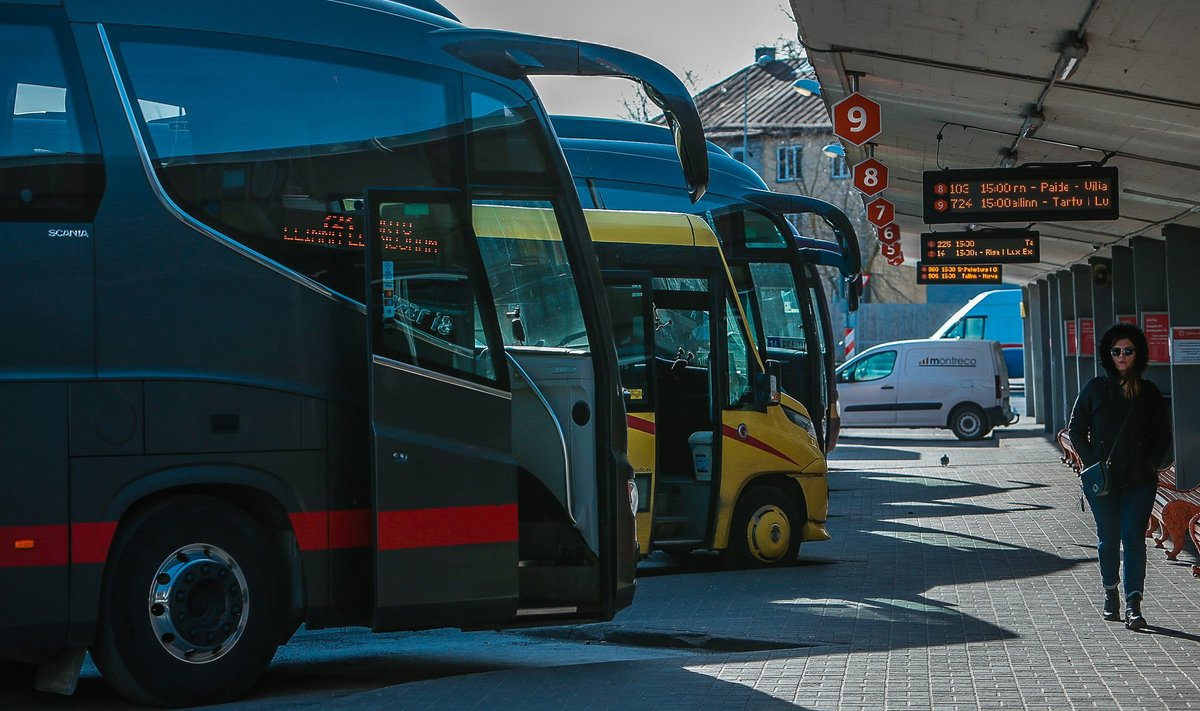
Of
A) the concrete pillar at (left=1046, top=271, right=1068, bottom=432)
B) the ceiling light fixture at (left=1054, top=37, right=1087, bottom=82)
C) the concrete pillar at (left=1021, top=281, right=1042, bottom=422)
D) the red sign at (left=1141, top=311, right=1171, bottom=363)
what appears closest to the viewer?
the ceiling light fixture at (left=1054, top=37, right=1087, bottom=82)

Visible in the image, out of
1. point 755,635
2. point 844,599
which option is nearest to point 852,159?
point 844,599

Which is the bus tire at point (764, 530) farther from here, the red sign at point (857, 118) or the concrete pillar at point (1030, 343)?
the concrete pillar at point (1030, 343)

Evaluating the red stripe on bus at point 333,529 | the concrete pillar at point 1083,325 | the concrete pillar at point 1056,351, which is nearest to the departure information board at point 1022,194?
the red stripe on bus at point 333,529

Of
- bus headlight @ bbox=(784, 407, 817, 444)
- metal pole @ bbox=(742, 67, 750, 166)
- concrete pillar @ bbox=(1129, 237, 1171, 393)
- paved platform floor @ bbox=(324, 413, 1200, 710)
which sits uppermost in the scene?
metal pole @ bbox=(742, 67, 750, 166)

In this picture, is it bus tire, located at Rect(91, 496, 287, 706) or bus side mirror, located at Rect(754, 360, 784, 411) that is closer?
bus tire, located at Rect(91, 496, 287, 706)

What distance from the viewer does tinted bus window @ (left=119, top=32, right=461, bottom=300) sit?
7844 millimetres

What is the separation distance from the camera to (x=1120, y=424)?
33.6 ft

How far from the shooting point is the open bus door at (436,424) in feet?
26.6

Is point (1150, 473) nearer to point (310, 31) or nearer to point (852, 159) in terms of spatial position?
point (310, 31)

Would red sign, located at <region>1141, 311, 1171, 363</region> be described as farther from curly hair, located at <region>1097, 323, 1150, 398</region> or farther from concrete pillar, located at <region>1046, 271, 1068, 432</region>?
curly hair, located at <region>1097, 323, 1150, 398</region>

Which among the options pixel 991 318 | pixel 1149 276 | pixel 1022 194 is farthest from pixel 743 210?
pixel 991 318

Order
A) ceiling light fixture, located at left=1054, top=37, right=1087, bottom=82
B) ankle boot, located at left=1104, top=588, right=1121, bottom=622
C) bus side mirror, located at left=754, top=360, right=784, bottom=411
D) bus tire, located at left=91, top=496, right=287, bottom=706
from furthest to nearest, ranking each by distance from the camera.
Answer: bus side mirror, located at left=754, top=360, right=784, bottom=411 < ceiling light fixture, located at left=1054, top=37, right=1087, bottom=82 < ankle boot, located at left=1104, top=588, right=1121, bottom=622 < bus tire, located at left=91, top=496, right=287, bottom=706

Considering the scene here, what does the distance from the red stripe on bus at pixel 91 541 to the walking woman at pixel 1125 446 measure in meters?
5.95

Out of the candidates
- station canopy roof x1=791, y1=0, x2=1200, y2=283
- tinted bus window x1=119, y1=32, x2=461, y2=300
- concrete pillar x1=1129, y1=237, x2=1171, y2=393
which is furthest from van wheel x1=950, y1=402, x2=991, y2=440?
tinted bus window x1=119, y1=32, x2=461, y2=300
